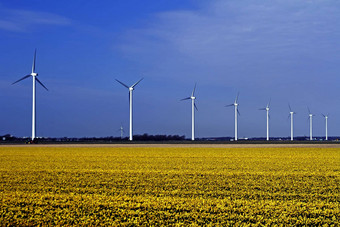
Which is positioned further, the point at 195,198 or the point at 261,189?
the point at 261,189

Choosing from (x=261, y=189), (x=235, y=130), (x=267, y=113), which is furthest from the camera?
(x=267, y=113)

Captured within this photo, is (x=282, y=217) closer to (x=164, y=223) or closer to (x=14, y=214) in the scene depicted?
(x=164, y=223)

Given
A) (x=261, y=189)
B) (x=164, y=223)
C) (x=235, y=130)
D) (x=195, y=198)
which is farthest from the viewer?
(x=235, y=130)

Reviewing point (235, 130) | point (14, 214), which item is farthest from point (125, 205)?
point (235, 130)

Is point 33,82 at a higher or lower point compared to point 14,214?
higher

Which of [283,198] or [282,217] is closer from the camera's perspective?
[282,217]

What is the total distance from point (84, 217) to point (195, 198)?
14.8ft

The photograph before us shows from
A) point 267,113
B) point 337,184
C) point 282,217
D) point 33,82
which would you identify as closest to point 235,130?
point 267,113

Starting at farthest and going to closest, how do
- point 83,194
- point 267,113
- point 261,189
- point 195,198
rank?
point 267,113
point 261,189
point 83,194
point 195,198

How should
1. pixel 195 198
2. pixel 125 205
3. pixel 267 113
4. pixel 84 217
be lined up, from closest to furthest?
pixel 84 217 < pixel 125 205 < pixel 195 198 < pixel 267 113

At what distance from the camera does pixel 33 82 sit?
99438 mm

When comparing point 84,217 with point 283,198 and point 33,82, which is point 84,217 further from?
point 33,82

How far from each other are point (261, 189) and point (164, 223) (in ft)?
24.5

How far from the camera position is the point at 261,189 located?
18250 mm
